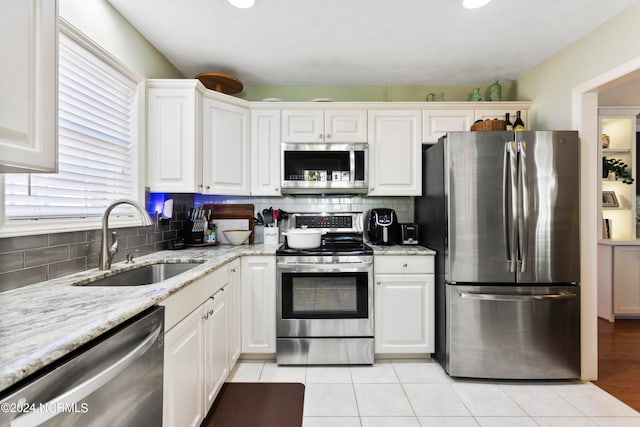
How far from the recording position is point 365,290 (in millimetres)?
2393

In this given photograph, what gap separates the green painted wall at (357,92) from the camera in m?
3.06

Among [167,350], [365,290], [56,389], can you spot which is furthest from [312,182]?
[56,389]

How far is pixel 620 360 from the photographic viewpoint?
2.50 meters

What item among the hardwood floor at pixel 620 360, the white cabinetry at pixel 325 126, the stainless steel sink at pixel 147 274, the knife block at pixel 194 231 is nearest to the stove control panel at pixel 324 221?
the white cabinetry at pixel 325 126

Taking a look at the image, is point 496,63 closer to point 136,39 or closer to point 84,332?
point 136,39

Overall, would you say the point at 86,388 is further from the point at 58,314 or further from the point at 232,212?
the point at 232,212

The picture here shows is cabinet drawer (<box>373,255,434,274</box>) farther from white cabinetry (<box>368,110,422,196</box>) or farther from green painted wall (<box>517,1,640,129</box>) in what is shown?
green painted wall (<box>517,1,640,129</box>)

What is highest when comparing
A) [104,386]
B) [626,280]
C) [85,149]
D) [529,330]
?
[85,149]

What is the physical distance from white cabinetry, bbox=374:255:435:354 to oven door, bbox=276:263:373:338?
0.32 ft

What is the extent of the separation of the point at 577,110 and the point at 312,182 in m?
2.05

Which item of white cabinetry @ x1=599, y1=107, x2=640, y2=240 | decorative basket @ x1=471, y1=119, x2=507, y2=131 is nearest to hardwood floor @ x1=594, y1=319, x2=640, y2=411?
white cabinetry @ x1=599, y1=107, x2=640, y2=240

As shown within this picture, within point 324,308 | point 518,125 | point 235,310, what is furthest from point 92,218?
point 518,125

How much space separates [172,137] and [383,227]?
1903 mm

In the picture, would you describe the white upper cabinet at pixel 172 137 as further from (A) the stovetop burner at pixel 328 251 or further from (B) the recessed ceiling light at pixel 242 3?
(A) the stovetop burner at pixel 328 251
